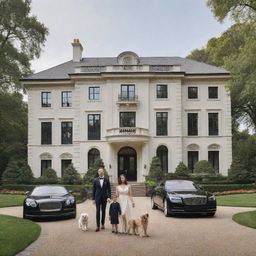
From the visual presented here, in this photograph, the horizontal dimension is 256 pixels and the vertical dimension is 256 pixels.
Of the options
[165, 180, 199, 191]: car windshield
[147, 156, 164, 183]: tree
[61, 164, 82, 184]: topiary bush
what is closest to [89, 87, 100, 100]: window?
[61, 164, 82, 184]: topiary bush

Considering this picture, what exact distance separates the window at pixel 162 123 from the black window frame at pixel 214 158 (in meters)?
4.74

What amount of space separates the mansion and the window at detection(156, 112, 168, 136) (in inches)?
3.7

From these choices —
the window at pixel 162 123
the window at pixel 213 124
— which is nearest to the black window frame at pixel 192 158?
the window at pixel 213 124

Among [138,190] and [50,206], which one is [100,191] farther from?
[138,190]

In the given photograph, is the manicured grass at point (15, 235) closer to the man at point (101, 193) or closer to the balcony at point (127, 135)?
the man at point (101, 193)

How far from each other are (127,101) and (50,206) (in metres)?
21.1

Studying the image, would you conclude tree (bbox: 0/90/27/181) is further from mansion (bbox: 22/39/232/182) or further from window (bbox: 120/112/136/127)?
window (bbox: 120/112/136/127)

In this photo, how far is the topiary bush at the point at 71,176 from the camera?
103 ft

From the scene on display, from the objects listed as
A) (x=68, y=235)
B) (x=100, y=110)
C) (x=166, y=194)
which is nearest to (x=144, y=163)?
(x=100, y=110)

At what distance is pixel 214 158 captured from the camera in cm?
3425

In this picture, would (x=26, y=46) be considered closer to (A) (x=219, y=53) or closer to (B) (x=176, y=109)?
(B) (x=176, y=109)

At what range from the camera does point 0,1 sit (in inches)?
1303

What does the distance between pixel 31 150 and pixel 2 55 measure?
937 cm

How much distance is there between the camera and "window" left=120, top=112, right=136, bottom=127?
3384cm
